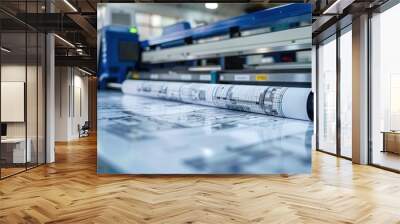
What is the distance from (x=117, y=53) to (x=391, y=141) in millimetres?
4434

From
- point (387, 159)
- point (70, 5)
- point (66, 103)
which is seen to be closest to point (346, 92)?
point (387, 159)

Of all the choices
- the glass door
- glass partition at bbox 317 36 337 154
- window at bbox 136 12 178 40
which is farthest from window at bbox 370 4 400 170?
window at bbox 136 12 178 40

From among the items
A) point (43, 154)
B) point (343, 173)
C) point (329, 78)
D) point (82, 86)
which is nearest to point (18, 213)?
point (43, 154)

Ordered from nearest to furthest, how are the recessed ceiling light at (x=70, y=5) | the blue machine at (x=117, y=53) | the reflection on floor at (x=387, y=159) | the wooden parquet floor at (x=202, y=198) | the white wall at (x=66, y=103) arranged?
the wooden parquet floor at (x=202, y=198), the blue machine at (x=117, y=53), the recessed ceiling light at (x=70, y=5), the reflection on floor at (x=387, y=159), the white wall at (x=66, y=103)

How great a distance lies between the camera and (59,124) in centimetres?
1245

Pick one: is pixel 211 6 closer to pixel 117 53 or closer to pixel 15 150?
pixel 117 53

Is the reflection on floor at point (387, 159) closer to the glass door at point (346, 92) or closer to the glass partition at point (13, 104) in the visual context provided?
the glass door at point (346, 92)

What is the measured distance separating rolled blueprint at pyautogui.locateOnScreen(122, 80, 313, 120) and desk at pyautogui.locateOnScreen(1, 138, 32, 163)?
2057mm

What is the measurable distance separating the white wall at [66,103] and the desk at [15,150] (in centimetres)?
578

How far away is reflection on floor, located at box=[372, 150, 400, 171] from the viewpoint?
6.25 metres

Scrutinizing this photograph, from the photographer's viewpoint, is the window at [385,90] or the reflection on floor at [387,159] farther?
the reflection on floor at [387,159]

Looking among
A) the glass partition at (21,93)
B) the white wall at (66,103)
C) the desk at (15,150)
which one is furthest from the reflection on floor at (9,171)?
the white wall at (66,103)

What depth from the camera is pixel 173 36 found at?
5.52 meters

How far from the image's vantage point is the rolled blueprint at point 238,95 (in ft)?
17.0
